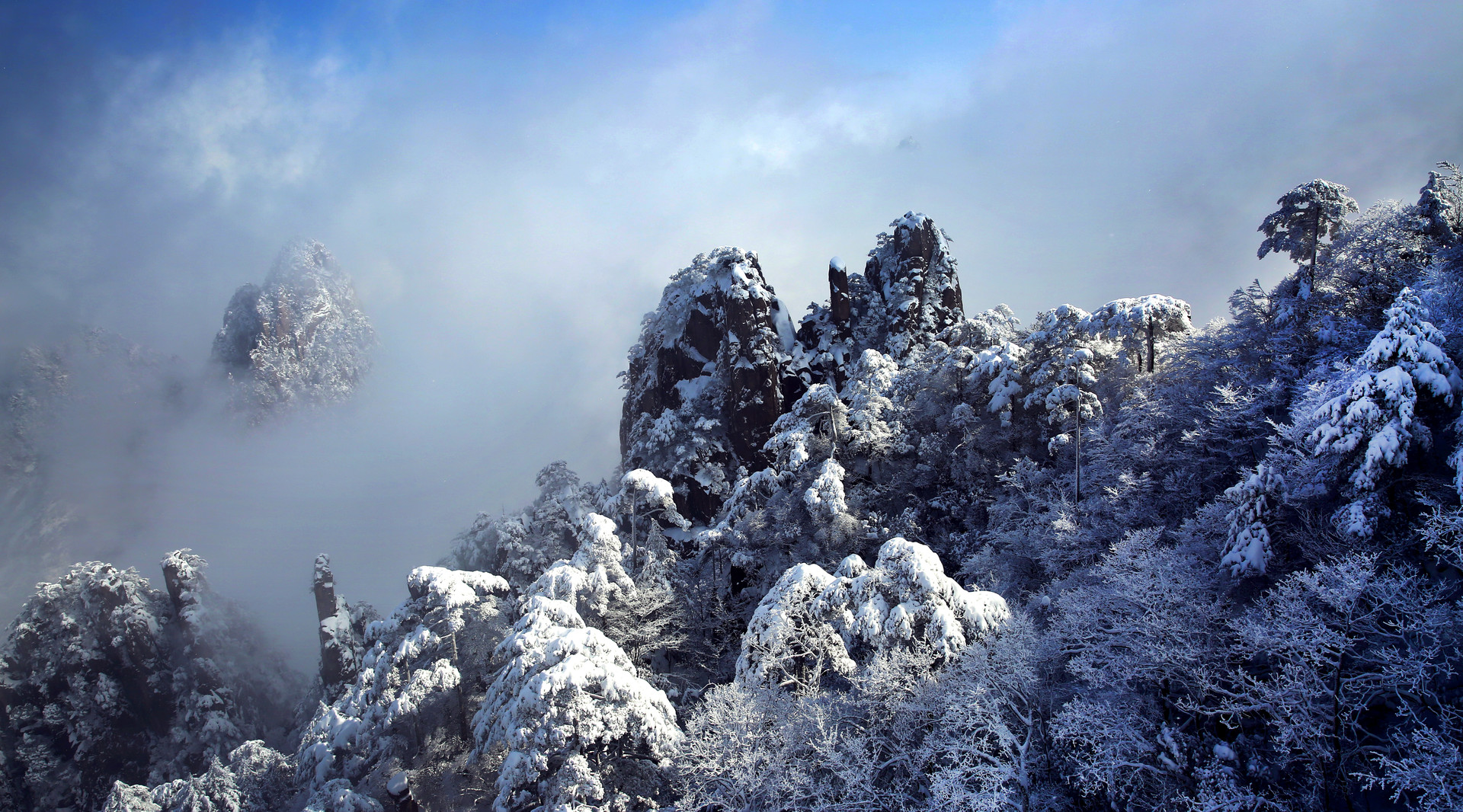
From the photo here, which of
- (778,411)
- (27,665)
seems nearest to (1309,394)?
(778,411)

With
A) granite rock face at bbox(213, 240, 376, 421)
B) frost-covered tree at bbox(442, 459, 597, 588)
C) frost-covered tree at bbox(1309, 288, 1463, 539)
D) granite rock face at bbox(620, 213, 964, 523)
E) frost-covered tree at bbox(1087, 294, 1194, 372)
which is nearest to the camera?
frost-covered tree at bbox(1309, 288, 1463, 539)

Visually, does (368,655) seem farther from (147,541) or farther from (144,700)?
(147,541)

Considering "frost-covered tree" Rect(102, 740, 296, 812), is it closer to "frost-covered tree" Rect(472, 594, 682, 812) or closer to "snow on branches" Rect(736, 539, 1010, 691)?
"frost-covered tree" Rect(472, 594, 682, 812)

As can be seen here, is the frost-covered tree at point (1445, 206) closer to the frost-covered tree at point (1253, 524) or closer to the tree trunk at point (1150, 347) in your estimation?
the tree trunk at point (1150, 347)

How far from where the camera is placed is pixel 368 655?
2269cm

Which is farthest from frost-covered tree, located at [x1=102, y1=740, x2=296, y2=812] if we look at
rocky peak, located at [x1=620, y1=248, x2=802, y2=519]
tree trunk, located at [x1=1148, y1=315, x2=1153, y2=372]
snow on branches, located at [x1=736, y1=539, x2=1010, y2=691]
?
tree trunk, located at [x1=1148, y1=315, x2=1153, y2=372]

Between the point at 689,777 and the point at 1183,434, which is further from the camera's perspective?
the point at 1183,434

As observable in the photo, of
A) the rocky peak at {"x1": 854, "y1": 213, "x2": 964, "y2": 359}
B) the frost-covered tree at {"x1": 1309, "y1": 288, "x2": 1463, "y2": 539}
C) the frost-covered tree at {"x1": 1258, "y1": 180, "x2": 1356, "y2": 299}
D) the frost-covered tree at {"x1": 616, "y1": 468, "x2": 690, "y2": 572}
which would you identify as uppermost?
the rocky peak at {"x1": 854, "y1": 213, "x2": 964, "y2": 359}

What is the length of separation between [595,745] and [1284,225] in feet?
109

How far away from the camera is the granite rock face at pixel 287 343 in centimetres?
8481

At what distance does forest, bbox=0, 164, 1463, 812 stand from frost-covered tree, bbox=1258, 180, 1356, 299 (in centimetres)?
15

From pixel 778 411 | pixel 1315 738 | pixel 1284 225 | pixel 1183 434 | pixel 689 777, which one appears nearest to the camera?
pixel 1315 738

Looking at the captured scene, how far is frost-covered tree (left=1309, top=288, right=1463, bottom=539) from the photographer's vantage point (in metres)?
12.4

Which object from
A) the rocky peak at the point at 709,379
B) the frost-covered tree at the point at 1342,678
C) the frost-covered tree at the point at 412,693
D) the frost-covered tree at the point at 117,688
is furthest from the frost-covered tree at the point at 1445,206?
the frost-covered tree at the point at 117,688
